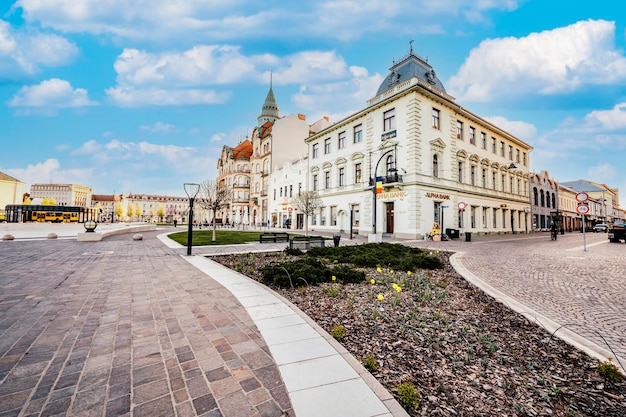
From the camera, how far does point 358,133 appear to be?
1132 inches

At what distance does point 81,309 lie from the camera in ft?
14.6

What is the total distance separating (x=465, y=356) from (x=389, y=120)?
81.6ft

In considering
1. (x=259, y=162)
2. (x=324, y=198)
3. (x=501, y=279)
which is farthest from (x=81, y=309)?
(x=259, y=162)

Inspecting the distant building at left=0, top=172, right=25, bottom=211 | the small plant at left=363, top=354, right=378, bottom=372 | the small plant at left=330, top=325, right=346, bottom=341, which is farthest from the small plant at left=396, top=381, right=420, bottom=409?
the distant building at left=0, top=172, right=25, bottom=211

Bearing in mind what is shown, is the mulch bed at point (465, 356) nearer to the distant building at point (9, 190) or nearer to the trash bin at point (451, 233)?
the trash bin at point (451, 233)

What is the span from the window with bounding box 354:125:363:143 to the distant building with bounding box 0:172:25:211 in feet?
223

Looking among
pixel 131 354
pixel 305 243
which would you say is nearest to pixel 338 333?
pixel 131 354

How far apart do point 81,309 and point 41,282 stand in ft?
9.78

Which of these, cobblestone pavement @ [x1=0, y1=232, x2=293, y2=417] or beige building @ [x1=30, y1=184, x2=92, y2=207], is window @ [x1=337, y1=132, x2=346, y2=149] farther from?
beige building @ [x1=30, y1=184, x2=92, y2=207]

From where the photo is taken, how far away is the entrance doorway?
81.7 ft

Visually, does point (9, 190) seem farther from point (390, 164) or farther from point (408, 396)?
point (408, 396)

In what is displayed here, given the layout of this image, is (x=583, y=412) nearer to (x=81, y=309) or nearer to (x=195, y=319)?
(x=195, y=319)

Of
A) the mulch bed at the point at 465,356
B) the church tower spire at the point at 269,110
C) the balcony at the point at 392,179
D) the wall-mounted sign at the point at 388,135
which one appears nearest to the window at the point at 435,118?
the wall-mounted sign at the point at 388,135

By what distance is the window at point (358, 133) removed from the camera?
2828 centimetres
